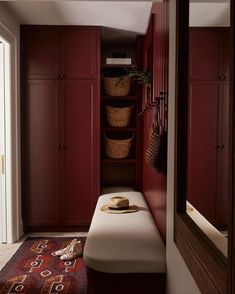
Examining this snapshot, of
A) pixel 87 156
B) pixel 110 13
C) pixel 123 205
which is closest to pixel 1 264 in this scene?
pixel 123 205

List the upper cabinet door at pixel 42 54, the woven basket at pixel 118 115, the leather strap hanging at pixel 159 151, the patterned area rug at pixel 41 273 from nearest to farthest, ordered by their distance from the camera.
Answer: the leather strap hanging at pixel 159 151
the patterned area rug at pixel 41 273
the upper cabinet door at pixel 42 54
the woven basket at pixel 118 115

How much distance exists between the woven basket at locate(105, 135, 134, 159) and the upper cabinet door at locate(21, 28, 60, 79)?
3.22ft

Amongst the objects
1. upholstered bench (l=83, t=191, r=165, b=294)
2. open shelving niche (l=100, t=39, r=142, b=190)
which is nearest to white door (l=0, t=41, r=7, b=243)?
open shelving niche (l=100, t=39, r=142, b=190)

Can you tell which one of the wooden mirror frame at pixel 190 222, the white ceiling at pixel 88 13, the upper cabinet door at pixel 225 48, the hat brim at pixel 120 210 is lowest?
the hat brim at pixel 120 210

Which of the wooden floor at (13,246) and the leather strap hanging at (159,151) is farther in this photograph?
the wooden floor at (13,246)

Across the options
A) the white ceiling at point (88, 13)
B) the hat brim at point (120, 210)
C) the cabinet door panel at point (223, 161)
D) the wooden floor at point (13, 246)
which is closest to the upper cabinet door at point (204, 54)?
the cabinet door panel at point (223, 161)

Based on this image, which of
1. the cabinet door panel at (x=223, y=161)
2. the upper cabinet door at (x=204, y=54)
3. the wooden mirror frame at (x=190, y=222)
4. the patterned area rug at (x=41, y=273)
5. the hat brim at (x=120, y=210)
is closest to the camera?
the wooden mirror frame at (x=190, y=222)

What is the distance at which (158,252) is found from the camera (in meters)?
2.07

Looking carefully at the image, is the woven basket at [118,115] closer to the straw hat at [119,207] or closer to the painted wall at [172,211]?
the straw hat at [119,207]

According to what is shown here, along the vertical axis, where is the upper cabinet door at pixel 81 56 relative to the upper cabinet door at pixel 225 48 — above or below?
above

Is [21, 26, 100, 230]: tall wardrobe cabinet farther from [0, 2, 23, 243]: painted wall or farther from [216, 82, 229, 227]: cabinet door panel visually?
[216, 82, 229, 227]: cabinet door panel

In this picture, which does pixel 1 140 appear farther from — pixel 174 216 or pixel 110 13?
pixel 174 216

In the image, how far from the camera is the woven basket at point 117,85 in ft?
13.4

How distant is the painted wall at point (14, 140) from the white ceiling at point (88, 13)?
0.23m
